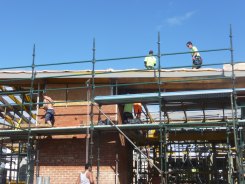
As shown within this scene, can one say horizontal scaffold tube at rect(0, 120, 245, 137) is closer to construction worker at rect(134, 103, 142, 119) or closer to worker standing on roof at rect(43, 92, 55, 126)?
worker standing on roof at rect(43, 92, 55, 126)

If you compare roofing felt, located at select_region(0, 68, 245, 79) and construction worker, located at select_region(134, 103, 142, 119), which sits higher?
roofing felt, located at select_region(0, 68, 245, 79)

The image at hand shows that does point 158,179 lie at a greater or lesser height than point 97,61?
lesser

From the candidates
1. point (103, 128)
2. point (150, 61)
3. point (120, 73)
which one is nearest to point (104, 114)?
point (103, 128)

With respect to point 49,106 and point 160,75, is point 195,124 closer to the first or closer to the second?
point 160,75

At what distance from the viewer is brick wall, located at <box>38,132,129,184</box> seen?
47.2ft

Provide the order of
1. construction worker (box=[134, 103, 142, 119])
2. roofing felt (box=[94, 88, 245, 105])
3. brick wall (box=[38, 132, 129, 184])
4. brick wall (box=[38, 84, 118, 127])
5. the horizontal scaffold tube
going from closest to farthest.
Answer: roofing felt (box=[94, 88, 245, 105]) < the horizontal scaffold tube < brick wall (box=[38, 132, 129, 184]) < brick wall (box=[38, 84, 118, 127]) < construction worker (box=[134, 103, 142, 119])

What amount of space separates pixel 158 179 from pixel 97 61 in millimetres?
5937

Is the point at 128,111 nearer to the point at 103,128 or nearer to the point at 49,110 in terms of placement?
the point at 103,128

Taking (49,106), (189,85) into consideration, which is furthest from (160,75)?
(49,106)

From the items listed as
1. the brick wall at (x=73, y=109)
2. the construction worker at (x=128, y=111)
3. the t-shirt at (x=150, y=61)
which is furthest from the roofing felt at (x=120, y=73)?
the t-shirt at (x=150, y=61)

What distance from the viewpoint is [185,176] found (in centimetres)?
1880

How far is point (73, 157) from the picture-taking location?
1470 centimetres

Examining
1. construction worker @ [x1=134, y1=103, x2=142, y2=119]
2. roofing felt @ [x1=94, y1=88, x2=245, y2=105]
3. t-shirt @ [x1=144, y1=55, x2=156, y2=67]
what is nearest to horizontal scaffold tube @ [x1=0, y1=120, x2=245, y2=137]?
roofing felt @ [x1=94, y1=88, x2=245, y2=105]

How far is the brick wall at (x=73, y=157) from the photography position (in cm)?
Answer: 1438
